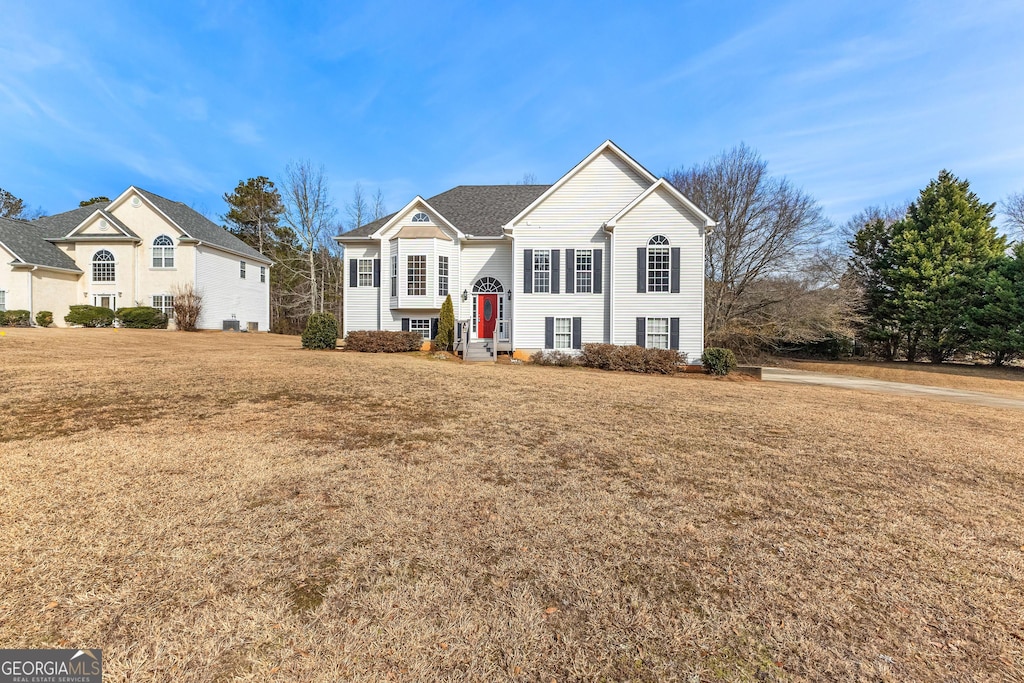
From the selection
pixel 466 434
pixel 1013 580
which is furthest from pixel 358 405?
pixel 1013 580

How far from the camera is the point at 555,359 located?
18.0m

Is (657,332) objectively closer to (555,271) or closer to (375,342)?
(555,271)

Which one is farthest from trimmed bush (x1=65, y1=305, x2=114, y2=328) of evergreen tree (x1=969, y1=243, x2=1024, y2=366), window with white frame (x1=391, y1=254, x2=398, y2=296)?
evergreen tree (x1=969, y1=243, x2=1024, y2=366)

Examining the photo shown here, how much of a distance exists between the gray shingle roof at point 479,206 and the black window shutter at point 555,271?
3034 millimetres

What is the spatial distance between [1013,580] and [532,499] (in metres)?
3.70

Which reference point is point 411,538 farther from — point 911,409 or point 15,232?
point 15,232

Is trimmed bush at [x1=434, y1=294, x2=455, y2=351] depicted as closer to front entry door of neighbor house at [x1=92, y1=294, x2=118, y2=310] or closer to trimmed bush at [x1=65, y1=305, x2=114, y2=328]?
trimmed bush at [x1=65, y1=305, x2=114, y2=328]

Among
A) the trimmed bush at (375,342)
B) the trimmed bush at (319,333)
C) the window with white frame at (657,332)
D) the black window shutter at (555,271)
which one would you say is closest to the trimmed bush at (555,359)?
the black window shutter at (555,271)

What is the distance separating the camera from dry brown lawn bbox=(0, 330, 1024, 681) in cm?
235

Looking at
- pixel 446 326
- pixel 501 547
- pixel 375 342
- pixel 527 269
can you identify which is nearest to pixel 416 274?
pixel 446 326

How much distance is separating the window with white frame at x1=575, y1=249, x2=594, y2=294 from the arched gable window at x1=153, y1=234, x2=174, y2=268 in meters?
26.8

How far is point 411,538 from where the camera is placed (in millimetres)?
3504

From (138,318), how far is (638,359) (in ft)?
96.0

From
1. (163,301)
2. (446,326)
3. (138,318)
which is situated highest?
(163,301)
